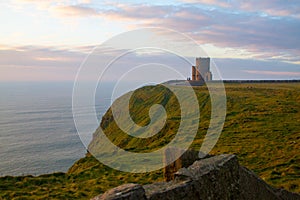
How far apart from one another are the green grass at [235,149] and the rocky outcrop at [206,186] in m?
7.75

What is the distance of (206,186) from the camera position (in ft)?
27.7

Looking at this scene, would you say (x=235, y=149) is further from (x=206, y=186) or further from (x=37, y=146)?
(x=37, y=146)

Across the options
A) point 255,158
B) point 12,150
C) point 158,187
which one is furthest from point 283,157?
point 12,150

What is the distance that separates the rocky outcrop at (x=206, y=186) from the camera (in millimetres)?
6663

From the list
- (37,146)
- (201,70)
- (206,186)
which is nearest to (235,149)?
(206,186)

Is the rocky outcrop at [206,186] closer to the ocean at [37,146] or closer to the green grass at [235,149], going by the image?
the green grass at [235,149]

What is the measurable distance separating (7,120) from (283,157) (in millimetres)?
130040

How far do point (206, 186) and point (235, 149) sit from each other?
19.7m

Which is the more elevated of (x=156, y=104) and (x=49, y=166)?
(x=156, y=104)

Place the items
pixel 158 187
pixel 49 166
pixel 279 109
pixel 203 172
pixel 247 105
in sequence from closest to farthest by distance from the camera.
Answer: pixel 158 187 → pixel 203 172 → pixel 279 109 → pixel 247 105 → pixel 49 166

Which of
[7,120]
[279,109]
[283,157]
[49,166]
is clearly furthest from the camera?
[7,120]

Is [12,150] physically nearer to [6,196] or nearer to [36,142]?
[36,142]

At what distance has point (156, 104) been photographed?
6512 centimetres

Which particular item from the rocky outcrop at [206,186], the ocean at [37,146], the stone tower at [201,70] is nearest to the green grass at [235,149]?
the rocky outcrop at [206,186]
